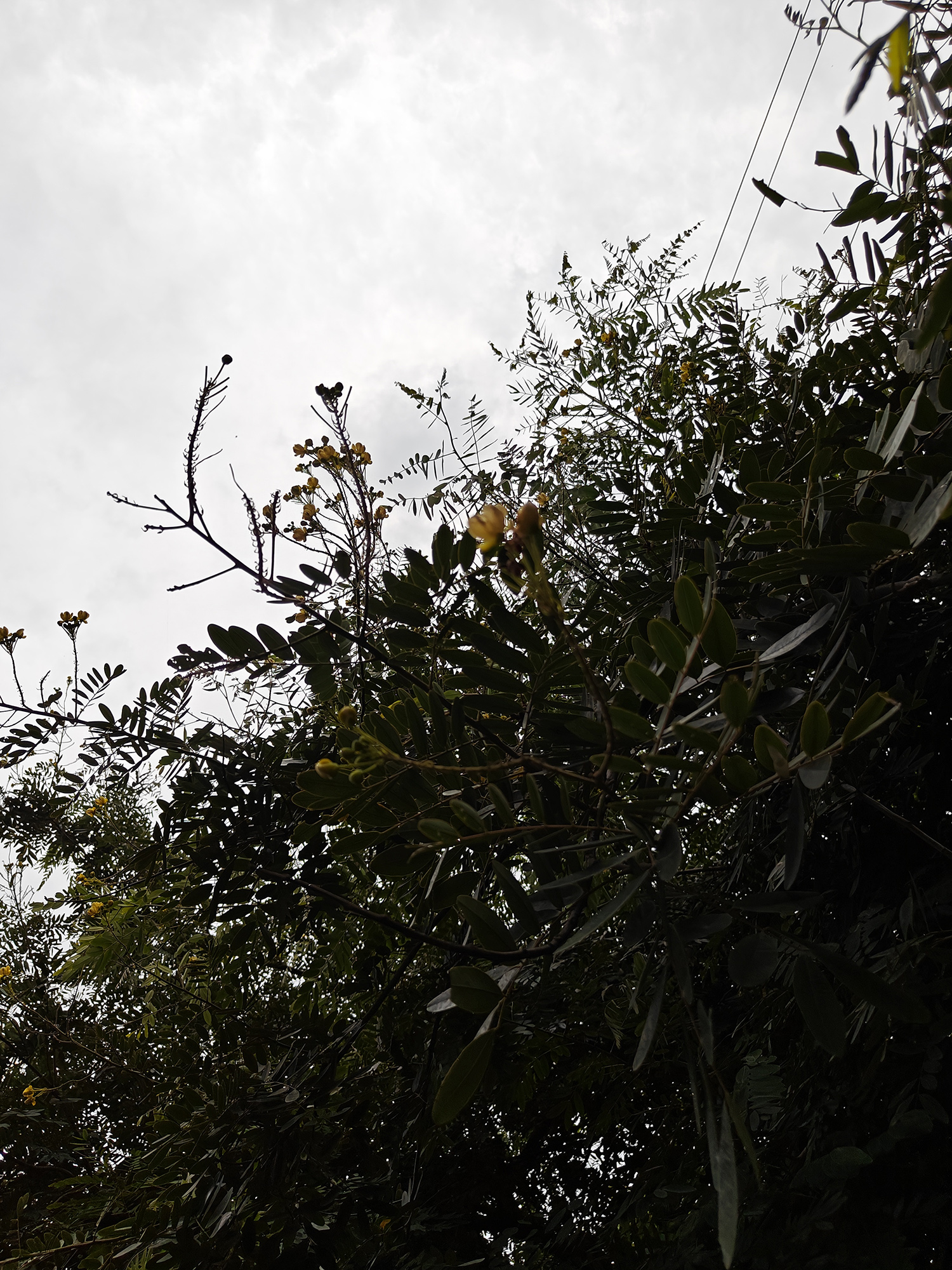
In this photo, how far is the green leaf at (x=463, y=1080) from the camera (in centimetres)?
71

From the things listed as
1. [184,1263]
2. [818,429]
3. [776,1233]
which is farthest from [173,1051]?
[818,429]

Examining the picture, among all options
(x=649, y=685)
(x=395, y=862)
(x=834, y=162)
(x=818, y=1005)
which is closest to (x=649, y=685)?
(x=649, y=685)

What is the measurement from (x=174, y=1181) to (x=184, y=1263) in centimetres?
28

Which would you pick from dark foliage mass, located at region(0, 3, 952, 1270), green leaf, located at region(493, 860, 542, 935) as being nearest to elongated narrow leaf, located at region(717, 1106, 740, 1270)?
dark foliage mass, located at region(0, 3, 952, 1270)

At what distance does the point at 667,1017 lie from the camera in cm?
142

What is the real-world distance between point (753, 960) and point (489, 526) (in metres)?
0.51

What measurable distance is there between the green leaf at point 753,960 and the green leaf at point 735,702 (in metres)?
0.25

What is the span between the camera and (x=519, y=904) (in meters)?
0.90

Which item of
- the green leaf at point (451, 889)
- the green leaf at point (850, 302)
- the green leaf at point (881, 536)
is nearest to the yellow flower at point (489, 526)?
the green leaf at point (881, 536)

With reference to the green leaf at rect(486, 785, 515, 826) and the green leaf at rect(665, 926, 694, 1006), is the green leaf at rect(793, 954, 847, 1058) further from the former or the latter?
the green leaf at rect(486, 785, 515, 826)

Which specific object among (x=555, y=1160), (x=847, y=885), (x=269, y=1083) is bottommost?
(x=555, y=1160)

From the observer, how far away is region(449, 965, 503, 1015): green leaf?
767 millimetres

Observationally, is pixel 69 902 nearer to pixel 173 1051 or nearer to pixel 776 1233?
pixel 173 1051

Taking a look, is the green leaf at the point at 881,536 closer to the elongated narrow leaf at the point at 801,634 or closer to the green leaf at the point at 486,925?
the elongated narrow leaf at the point at 801,634
